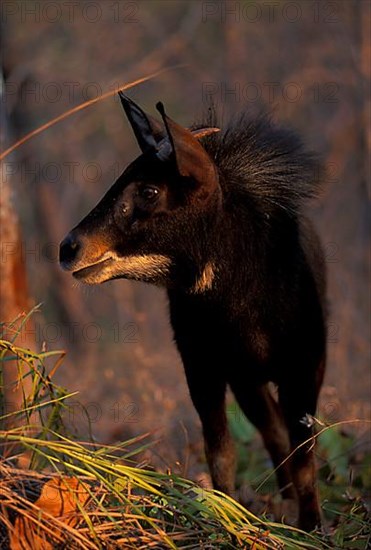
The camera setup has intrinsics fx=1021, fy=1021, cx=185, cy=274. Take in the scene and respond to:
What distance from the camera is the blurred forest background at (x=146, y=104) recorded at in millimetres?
14734

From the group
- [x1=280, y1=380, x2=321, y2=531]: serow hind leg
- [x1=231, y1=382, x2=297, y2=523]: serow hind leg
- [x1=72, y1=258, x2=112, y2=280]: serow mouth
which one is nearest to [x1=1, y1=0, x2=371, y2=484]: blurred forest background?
[x1=231, y1=382, x2=297, y2=523]: serow hind leg

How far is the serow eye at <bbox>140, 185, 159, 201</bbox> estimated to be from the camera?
5219mm

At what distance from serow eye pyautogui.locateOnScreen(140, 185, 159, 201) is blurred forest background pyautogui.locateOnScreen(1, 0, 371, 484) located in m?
7.45

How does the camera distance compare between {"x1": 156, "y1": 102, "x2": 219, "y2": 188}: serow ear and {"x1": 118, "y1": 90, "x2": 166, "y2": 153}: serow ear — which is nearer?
{"x1": 156, "y1": 102, "x2": 219, "y2": 188}: serow ear

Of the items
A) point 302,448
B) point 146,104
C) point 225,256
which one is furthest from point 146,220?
point 146,104

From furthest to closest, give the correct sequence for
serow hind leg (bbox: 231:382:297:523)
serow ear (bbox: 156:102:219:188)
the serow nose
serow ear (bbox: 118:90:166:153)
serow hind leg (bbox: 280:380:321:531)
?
1. serow hind leg (bbox: 231:382:297:523)
2. serow hind leg (bbox: 280:380:321:531)
3. serow ear (bbox: 118:90:166:153)
4. the serow nose
5. serow ear (bbox: 156:102:219:188)

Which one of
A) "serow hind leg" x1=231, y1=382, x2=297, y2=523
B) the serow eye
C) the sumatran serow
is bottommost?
"serow hind leg" x1=231, y1=382, x2=297, y2=523

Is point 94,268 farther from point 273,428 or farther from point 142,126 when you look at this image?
point 273,428

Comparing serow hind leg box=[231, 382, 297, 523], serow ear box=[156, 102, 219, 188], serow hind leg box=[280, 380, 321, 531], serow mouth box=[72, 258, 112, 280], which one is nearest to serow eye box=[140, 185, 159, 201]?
serow ear box=[156, 102, 219, 188]

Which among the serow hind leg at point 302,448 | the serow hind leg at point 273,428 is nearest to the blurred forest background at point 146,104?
the serow hind leg at point 273,428

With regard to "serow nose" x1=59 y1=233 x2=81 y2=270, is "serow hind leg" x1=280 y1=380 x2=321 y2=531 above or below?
below

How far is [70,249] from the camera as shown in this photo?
5203 millimetres

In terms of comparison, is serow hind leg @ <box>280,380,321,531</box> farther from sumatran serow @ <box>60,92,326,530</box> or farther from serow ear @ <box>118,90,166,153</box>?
serow ear @ <box>118,90,166,153</box>

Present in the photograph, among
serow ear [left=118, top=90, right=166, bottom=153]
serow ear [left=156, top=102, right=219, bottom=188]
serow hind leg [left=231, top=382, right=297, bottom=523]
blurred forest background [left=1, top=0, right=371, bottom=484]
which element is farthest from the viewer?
blurred forest background [left=1, top=0, right=371, bottom=484]
